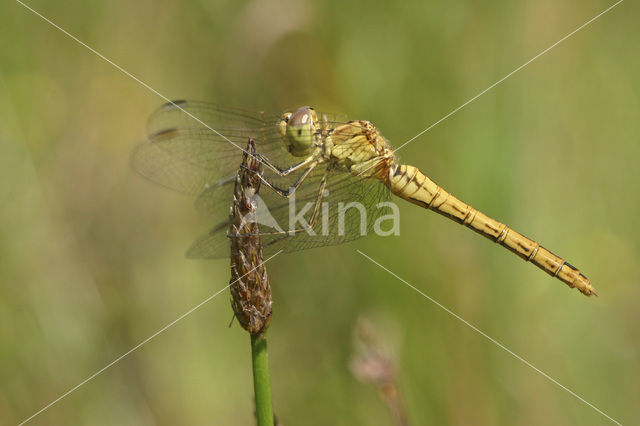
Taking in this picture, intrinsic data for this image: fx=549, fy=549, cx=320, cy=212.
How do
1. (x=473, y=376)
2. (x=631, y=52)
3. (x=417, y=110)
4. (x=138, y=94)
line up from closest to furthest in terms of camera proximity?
(x=473, y=376)
(x=417, y=110)
(x=631, y=52)
(x=138, y=94)

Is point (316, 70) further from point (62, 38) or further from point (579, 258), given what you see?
point (579, 258)

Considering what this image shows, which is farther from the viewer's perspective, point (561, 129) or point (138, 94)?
point (138, 94)

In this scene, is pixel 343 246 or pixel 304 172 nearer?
pixel 304 172

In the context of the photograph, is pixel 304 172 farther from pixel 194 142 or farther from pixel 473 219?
pixel 473 219

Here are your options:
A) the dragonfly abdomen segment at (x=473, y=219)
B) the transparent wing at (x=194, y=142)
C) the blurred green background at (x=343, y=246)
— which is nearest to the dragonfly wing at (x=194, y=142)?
the transparent wing at (x=194, y=142)

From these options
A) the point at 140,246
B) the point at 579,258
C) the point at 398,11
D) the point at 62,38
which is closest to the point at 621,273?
the point at 579,258

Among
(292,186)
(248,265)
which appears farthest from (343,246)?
(248,265)

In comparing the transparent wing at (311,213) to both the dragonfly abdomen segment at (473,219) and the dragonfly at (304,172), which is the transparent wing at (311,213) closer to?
the dragonfly at (304,172)
